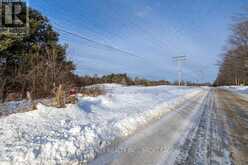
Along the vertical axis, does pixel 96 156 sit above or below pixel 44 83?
below

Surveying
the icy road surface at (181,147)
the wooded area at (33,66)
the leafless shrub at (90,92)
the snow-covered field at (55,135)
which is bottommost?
the icy road surface at (181,147)

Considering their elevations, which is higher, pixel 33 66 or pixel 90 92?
pixel 33 66

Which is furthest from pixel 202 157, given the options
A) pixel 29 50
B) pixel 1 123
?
pixel 29 50

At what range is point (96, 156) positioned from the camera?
321cm

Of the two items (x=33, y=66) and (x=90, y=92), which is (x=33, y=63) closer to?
(x=33, y=66)

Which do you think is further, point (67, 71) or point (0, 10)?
point (0, 10)

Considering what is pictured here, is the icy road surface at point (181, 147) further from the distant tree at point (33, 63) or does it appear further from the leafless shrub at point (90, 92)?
the distant tree at point (33, 63)

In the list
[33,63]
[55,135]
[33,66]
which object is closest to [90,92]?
[33,66]

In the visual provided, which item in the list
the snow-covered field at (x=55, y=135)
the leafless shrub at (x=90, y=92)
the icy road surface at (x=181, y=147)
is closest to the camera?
the snow-covered field at (x=55, y=135)

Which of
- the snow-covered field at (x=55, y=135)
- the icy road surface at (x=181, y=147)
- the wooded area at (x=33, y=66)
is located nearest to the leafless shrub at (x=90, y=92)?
the wooded area at (x=33, y=66)

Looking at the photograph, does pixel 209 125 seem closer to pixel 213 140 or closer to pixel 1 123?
pixel 213 140

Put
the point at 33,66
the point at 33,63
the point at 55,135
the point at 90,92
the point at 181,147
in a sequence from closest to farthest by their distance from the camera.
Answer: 1. the point at 181,147
2. the point at 55,135
3. the point at 33,66
4. the point at 33,63
5. the point at 90,92

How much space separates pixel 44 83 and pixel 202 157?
7.86m

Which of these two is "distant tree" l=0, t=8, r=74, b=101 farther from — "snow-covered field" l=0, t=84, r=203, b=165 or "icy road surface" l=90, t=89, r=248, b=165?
"icy road surface" l=90, t=89, r=248, b=165
